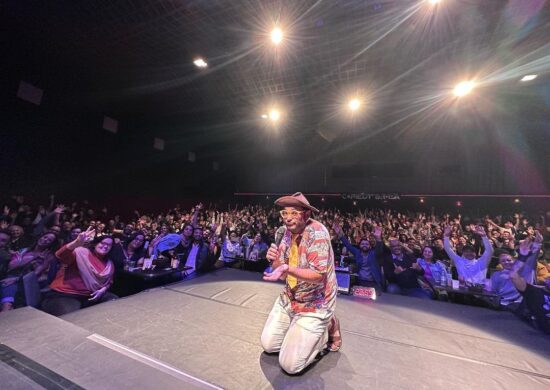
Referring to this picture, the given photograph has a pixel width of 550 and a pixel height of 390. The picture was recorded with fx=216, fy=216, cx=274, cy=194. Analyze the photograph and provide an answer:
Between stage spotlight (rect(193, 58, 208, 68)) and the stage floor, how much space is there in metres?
3.94

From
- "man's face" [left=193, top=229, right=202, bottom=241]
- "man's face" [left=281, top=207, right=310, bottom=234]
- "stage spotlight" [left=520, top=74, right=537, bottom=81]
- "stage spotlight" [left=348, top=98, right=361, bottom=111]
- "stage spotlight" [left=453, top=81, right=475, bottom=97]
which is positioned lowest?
"man's face" [left=193, top=229, right=202, bottom=241]

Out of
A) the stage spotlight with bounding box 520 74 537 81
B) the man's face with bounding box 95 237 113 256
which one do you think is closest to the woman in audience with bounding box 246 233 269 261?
the man's face with bounding box 95 237 113 256

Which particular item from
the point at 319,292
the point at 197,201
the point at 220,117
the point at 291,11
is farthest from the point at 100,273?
the point at 197,201

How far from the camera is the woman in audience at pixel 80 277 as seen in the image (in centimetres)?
252

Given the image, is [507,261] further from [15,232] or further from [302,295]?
[15,232]

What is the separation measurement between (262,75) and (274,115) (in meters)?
1.76

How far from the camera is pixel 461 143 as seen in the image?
8.66m

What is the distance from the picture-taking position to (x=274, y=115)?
6.05 metres

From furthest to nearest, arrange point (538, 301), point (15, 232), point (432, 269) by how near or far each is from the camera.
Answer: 1. point (432, 269)
2. point (15, 232)
3. point (538, 301)

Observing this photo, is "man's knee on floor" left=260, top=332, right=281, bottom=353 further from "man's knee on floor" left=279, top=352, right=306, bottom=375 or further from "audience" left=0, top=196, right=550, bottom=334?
"audience" left=0, top=196, right=550, bottom=334

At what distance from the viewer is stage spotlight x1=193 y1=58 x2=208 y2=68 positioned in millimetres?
3901

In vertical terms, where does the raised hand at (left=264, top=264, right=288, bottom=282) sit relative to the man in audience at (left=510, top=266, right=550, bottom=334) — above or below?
above

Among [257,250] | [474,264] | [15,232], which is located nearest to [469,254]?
[474,264]

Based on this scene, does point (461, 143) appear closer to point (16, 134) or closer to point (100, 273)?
point (100, 273)
